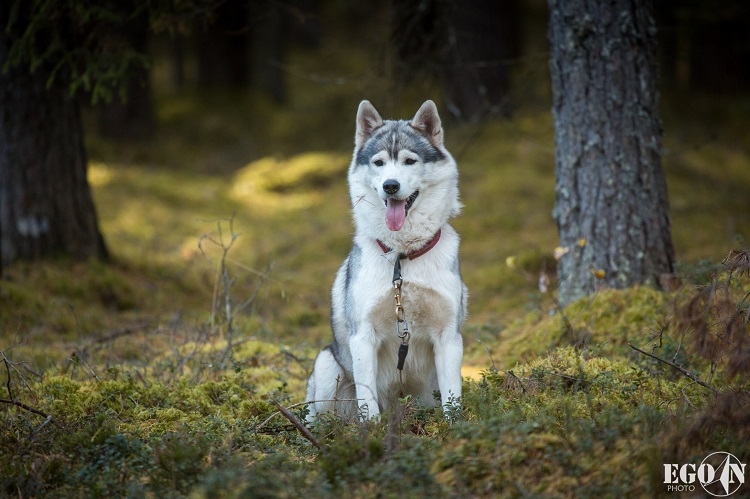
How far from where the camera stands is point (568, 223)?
6.59 meters

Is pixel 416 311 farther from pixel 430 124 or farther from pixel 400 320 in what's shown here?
pixel 430 124

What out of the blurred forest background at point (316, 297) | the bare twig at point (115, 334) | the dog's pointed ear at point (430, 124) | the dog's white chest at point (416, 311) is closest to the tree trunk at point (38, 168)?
the blurred forest background at point (316, 297)

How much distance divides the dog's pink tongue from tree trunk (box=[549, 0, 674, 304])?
2.20 m

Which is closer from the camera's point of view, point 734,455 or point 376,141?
point 734,455

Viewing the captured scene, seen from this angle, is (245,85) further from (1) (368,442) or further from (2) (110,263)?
(1) (368,442)

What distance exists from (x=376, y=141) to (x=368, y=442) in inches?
88.7

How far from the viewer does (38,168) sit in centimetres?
863

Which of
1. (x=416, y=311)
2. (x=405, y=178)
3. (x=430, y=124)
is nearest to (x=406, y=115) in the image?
(x=430, y=124)

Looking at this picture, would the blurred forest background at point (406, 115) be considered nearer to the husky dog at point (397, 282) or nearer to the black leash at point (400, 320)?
the husky dog at point (397, 282)

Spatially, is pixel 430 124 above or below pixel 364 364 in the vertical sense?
above

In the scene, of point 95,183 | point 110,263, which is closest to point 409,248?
point 110,263

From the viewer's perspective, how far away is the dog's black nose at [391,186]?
15.6 ft

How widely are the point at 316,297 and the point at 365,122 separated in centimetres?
456

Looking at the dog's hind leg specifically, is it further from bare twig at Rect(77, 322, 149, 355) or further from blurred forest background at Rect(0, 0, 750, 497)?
bare twig at Rect(77, 322, 149, 355)
